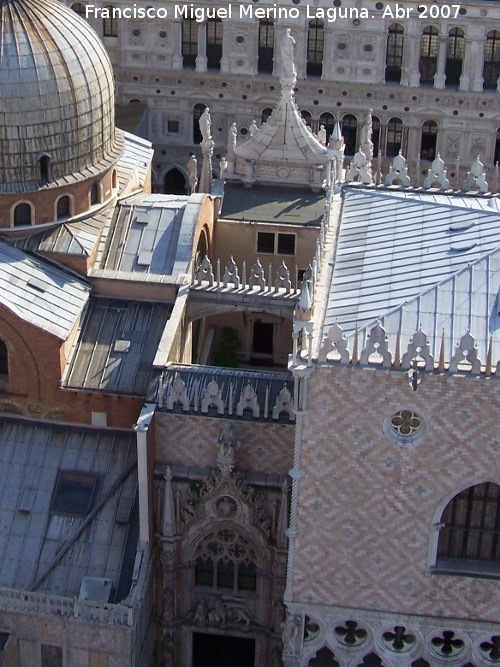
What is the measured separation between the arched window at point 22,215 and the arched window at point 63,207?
1176 millimetres

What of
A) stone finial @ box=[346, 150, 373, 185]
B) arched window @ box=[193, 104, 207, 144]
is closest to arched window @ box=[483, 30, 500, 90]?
arched window @ box=[193, 104, 207, 144]

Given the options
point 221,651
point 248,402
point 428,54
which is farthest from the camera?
point 428,54

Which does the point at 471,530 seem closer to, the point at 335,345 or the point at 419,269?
the point at 335,345

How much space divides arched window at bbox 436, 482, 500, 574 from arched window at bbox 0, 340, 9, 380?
15690 mm

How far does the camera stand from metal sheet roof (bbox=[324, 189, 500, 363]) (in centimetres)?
3728

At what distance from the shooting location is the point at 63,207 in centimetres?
4653

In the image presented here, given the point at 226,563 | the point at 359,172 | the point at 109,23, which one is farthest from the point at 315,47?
the point at 226,563

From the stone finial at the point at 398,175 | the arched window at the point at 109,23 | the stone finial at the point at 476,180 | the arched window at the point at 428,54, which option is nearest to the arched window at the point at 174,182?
the arched window at the point at 109,23

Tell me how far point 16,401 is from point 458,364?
54.0 feet

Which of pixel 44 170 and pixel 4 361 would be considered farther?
pixel 44 170

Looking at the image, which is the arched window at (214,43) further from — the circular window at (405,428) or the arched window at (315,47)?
the circular window at (405,428)

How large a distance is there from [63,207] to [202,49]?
32.1 meters

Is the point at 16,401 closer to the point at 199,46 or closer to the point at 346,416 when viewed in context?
the point at 346,416

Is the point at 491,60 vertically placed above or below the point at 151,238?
above
